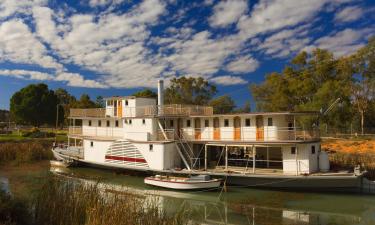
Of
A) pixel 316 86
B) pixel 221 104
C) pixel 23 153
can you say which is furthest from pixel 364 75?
pixel 23 153

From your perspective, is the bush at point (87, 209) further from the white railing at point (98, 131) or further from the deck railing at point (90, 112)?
the deck railing at point (90, 112)

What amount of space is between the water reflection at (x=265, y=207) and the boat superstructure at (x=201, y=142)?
113 centimetres

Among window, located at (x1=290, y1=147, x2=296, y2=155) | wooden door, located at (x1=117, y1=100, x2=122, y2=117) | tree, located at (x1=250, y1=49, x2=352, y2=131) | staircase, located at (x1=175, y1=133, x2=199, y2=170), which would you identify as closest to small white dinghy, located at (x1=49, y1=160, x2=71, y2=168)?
wooden door, located at (x1=117, y1=100, x2=122, y2=117)

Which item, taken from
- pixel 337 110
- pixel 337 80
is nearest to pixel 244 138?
pixel 337 110

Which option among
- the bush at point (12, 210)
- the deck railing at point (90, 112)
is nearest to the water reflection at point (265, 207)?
the bush at point (12, 210)

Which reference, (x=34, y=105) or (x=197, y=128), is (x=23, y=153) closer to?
(x=197, y=128)

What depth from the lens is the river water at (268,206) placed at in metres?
15.7

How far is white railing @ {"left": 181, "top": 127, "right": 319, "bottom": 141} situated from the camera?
21.1 m

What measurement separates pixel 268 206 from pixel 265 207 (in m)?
0.32

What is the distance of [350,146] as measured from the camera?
34938 millimetres

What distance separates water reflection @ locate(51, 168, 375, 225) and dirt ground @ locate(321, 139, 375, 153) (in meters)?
14.1

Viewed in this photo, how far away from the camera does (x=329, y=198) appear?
779 inches

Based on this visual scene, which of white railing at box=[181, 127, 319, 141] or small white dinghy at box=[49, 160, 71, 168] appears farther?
small white dinghy at box=[49, 160, 71, 168]

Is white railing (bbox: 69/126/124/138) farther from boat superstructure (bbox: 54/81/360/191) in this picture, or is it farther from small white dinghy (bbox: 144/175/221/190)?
small white dinghy (bbox: 144/175/221/190)
